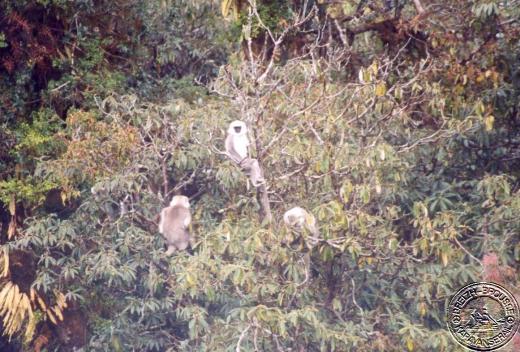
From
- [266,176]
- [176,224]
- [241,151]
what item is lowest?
[176,224]

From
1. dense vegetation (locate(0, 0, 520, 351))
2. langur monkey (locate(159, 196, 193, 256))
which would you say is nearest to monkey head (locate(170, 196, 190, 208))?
langur monkey (locate(159, 196, 193, 256))

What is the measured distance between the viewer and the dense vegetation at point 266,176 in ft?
19.0

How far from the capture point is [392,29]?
754 cm

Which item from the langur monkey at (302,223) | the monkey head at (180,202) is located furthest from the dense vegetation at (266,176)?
the monkey head at (180,202)

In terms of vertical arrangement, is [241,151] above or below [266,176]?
above

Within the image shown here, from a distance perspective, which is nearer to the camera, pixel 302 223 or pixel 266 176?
pixel 302 223

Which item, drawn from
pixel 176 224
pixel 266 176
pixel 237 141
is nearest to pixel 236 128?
pixel 237 141

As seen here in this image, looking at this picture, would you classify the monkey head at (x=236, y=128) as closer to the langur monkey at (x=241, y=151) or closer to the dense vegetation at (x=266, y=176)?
the langur monkey at (x=241, y=151)

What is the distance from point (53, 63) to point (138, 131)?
1.46 meters

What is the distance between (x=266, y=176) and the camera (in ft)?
20.1

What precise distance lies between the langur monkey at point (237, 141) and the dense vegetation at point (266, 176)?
0.14 m

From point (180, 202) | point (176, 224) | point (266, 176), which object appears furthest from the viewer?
point (180, 202)

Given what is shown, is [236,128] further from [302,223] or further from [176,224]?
[302,223]

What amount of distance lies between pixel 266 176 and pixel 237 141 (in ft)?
1.59
